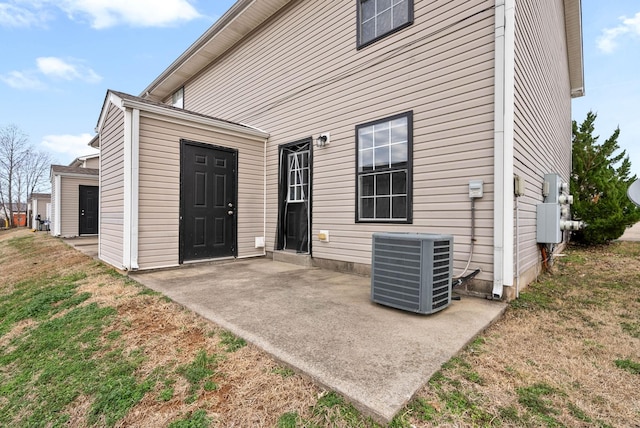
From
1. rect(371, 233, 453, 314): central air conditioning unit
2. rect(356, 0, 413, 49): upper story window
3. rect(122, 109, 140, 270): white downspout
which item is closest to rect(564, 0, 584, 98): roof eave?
rect(356, 0, 413, 49): upper story window

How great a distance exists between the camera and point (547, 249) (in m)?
5.10

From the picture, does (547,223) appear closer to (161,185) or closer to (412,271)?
(412,271)

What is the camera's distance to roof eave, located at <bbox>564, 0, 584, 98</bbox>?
7368 mm

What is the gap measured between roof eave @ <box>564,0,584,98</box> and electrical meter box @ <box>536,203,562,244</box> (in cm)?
600

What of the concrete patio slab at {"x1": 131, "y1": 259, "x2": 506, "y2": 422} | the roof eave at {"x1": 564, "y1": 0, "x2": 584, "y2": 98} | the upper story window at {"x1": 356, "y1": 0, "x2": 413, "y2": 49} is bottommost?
the concrete patio slab at {"x1": 131, "y1": 259, "x2": 506, "y2": 422}

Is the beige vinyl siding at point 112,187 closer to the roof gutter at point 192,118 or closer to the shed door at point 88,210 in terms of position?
the roof gutter at point 192,118

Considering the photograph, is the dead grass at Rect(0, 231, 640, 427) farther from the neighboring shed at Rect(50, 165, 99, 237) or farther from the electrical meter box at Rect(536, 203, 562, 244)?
the neighboring shed at Rect(50, 165, 99, 237)

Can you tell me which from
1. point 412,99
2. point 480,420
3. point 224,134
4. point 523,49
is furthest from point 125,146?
point 523,49

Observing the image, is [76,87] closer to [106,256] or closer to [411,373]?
[106,256]

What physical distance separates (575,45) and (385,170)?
8.46 meters

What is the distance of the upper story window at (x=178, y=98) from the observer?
32.2 feet

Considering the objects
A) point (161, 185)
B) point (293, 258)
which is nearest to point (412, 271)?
point (293, 258)

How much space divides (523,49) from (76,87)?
25625mm

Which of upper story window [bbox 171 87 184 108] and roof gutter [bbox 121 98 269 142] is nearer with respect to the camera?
roof gutter [bbox 121 98 269 142]
